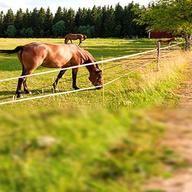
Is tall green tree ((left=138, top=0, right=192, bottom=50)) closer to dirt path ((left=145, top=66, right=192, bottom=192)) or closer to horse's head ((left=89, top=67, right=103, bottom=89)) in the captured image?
horse's head ((left=89, top=67, right=103, bottom=89))

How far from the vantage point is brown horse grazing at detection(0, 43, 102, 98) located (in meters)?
12.4

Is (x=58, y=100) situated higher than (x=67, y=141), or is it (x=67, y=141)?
(x=67, y=141)

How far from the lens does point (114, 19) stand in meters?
103

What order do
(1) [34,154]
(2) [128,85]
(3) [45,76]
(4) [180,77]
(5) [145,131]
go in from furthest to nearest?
(3) [45,76] < (4) [180,77] < (2) [128,85] < (5) [145,131] < (1) [34,154]

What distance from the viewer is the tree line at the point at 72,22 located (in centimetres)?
10062

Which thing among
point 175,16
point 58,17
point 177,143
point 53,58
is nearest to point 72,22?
point 58,17

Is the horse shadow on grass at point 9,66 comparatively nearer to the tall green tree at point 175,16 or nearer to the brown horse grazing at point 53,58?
the brown horse grazing at point 53,58

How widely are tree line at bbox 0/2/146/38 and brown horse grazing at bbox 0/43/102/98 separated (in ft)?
277

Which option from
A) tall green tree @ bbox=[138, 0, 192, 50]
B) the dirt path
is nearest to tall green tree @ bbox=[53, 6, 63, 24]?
tall green tree @ bbox=[138, 0, 192, 50]

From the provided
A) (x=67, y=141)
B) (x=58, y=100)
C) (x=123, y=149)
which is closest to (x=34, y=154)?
(x=67, y=141)

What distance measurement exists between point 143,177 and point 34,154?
811 mm

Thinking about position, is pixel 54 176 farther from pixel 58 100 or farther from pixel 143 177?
pixel 58 100

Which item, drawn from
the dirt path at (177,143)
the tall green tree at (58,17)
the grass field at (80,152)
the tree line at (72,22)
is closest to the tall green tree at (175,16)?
the dirt path at (177,143)

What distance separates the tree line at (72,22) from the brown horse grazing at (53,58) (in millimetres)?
84331
